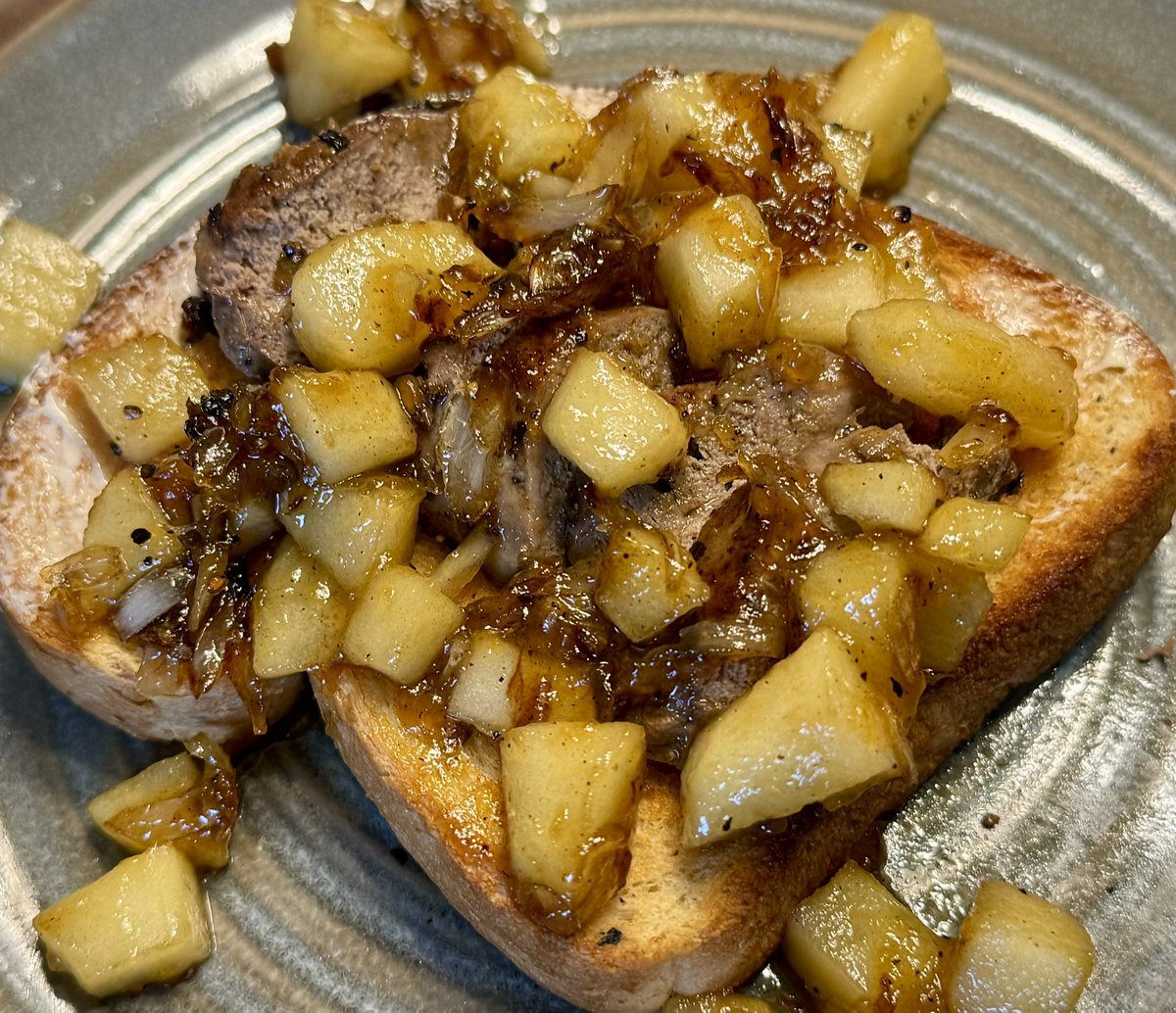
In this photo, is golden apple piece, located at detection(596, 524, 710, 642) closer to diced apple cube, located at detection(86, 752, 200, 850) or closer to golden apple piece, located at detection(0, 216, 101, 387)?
diced apple cube, located at detection(86, 752, 200, 850)

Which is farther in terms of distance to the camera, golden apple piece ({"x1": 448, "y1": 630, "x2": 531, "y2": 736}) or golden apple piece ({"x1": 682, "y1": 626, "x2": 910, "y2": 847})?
golden apple piece ({"x1": 448, "y1": 630, "x2": 531, "y2": 736})

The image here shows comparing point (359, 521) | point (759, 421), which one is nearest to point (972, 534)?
point (759, 421)

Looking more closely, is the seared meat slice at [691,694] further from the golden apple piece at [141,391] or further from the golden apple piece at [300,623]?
the golden apple piece at [141,391]

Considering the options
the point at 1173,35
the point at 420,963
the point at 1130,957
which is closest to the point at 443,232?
the point at 420,963

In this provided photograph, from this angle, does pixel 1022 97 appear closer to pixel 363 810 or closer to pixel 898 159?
pixel 898 159

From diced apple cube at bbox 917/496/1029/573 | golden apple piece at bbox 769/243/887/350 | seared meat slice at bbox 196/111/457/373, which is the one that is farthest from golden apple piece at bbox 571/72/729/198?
diced apple cube at bbox 917/496/1029/573

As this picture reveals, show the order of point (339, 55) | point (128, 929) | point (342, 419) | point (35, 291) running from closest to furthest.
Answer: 1. point (342, 419)
2. point (128, 929)
3. point (35, 291)
4. point (339, 55)

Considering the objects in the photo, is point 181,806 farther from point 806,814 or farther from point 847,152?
point 847,152
